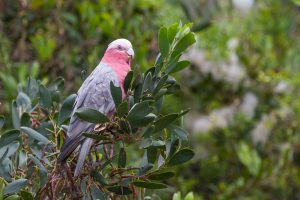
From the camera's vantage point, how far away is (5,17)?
12.7 ft

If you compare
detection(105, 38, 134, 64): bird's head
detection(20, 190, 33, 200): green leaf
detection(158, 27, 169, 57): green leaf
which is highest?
detection(158, 27, 169, 57): green leaf

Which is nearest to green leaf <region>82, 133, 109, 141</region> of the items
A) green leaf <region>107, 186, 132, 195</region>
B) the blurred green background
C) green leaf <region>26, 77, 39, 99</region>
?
green leaf <region>107, 186, 132, 195</region>

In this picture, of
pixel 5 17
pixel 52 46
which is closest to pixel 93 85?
pixel 52 46

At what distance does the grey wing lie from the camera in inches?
66.6

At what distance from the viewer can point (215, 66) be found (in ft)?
15.0

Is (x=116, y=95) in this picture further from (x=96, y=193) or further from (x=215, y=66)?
(x=215, y=66)

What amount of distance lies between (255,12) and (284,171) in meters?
1.72

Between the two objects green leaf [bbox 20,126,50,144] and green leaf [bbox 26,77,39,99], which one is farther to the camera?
green leaf [bbox 26,77,39,99]

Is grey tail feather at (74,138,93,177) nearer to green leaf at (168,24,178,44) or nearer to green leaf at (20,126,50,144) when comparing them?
green leaf at (20,126,50,144)

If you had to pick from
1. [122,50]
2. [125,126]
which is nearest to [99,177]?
[125,126]

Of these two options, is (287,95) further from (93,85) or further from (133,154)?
(93,85)

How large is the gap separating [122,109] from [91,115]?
8 cm

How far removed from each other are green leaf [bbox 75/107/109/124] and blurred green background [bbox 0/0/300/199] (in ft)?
5.63

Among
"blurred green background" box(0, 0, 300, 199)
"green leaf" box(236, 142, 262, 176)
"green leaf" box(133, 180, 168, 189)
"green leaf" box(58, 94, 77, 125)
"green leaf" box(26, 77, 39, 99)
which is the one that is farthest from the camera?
"green leaf" box(236, 142, 262, 176)
